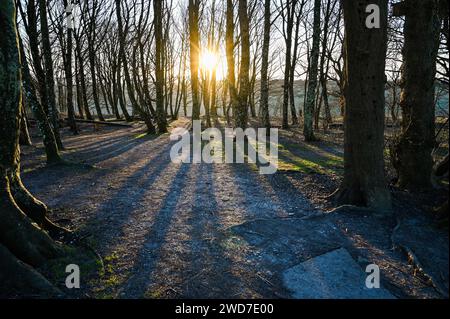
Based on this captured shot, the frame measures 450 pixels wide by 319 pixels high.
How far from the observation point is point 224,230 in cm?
466

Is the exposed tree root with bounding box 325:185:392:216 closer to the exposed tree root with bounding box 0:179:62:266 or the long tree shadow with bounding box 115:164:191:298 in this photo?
the long tree shadow with bounding box 115:164:191:298

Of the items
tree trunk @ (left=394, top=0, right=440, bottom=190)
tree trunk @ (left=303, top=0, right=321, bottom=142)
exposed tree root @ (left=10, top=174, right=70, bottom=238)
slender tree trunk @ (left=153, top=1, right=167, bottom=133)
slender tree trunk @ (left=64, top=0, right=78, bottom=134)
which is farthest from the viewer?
slender tree trunk @ (left=64, top=0, right=78, bottom=134)

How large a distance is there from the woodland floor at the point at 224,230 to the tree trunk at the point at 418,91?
0.55 m

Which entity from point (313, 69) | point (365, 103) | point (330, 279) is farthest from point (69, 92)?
point (330, 279)

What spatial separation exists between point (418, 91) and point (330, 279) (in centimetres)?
391

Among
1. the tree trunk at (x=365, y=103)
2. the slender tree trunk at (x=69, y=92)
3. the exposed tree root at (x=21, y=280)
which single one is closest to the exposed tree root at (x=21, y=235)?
the exposed tree root at (x=21, y=280)

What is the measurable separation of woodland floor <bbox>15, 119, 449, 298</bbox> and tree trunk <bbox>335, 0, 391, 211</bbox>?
47 centimetres

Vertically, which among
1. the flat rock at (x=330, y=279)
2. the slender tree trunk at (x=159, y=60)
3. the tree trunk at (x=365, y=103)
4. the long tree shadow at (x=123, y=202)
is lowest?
the flat rock at (x=330, y=279)

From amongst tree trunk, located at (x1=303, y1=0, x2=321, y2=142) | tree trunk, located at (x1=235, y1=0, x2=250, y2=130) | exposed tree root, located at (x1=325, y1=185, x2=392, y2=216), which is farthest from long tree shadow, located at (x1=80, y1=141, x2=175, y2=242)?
tree trunk, located at (x1=303, y1=0, x2=321, y2=142)

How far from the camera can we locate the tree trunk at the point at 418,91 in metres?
5.21

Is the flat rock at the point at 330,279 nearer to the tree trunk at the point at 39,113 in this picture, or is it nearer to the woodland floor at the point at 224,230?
the woodland floor at the point at 224,230

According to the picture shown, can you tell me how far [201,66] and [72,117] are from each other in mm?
17518

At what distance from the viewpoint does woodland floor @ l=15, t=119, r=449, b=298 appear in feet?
10.8
